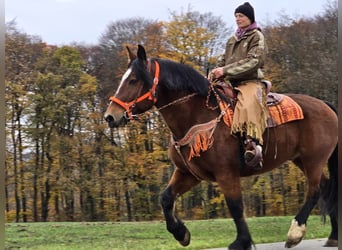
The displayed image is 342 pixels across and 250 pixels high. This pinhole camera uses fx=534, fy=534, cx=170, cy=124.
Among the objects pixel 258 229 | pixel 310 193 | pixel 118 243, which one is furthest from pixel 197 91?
pixel 258 229

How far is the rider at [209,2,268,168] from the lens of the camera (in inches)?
225

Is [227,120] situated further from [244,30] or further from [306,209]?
[306,209]

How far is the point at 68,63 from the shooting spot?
17406 millimetres

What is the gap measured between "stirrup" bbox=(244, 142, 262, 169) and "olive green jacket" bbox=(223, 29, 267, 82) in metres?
0.78

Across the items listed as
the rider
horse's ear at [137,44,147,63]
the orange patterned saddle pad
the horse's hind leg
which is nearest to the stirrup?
the rider

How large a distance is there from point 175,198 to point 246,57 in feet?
5.88

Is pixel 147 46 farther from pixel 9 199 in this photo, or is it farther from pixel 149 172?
pixel 9 199

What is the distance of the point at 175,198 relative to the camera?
616 centimetres

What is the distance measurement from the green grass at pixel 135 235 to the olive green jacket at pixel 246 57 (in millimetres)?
2527

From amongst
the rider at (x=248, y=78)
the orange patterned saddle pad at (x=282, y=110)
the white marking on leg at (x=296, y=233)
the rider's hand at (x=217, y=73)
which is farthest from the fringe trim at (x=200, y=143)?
the white marking on leg at (x=296, y=233)

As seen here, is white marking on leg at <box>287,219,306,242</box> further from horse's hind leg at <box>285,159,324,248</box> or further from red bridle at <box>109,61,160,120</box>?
red bridle at <box>109,61,160,120</box>

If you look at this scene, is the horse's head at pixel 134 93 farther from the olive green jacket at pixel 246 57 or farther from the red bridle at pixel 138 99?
the olive green jacket at pixel 246 57

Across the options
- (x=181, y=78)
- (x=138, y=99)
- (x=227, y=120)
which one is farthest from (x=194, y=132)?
(x=138, y=99)

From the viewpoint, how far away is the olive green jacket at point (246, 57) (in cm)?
577
